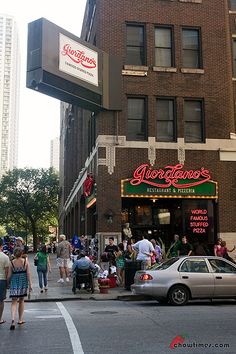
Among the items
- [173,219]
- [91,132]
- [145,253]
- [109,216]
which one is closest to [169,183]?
[173,219]

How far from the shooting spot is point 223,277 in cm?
1351

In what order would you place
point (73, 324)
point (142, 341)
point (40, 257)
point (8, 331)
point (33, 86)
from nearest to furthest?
point (142, 341)
point (8, 331)
point (73, 324)
point (40, 257)
point (33, 86)

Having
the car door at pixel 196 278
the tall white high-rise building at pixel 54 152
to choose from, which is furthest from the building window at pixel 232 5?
the tall white high-rise building at pixel 54 152

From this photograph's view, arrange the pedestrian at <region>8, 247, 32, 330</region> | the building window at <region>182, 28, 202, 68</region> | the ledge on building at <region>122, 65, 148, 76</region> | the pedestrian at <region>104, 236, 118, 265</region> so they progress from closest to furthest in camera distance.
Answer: the pedestrian at <region>8, 247, 32, 330</region>, the pedestrian at <region>104, 236, 118, 265</region>, the ledge on building at <region>122, 65, 148, 76</region>, the building window at <region>182, 28, 202, 68</region>

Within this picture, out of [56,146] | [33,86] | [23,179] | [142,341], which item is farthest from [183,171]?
[56,146]

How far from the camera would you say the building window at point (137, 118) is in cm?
2309

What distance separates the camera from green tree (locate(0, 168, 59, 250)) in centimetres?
7406

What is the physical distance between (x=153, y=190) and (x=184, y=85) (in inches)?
217

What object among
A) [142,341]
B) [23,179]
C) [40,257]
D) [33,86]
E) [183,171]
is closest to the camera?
[142,341]

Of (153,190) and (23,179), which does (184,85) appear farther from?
(23,179)

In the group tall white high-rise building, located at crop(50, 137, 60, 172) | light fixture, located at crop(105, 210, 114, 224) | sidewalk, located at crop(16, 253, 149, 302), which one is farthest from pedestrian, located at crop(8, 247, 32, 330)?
tall white high-rise building, located at crop(50, 137, 60, 172)

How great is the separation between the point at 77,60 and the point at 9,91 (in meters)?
110

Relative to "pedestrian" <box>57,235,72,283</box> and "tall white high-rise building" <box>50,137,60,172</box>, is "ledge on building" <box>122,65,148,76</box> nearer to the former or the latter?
"pedestrian" <box>57,235,72,283</box>

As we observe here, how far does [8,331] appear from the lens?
9219mm
